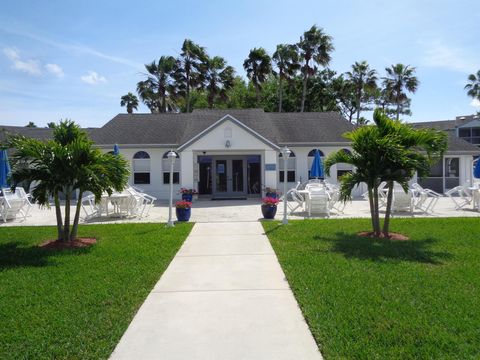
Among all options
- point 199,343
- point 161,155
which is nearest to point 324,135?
point 161,155

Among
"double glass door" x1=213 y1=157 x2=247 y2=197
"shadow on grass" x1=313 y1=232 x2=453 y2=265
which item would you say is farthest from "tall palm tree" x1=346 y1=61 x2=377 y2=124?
"shadow on grass" x1=313 y1=232 x2=453 y2=265

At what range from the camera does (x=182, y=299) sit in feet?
18.9

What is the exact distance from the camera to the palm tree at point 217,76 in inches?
1550

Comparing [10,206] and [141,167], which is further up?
[141,167]

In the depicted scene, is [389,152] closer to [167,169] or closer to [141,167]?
[167,169]

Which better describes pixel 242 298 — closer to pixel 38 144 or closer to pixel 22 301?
pixel 22 301

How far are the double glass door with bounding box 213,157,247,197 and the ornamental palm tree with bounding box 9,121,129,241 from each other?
1446cm

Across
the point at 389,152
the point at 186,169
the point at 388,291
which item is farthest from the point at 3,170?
the point at 388,291

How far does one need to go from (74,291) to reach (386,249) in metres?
6.28

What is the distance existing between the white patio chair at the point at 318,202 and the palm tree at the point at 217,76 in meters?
26.6

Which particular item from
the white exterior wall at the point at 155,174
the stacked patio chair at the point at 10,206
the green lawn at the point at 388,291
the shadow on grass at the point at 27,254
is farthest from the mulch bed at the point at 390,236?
the white exterior wall at the point at 155,174

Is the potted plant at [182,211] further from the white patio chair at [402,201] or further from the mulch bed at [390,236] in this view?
the white patio chair at [402,201]

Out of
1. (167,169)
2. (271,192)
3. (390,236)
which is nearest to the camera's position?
(390,236)

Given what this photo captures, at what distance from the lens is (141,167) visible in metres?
24.0
